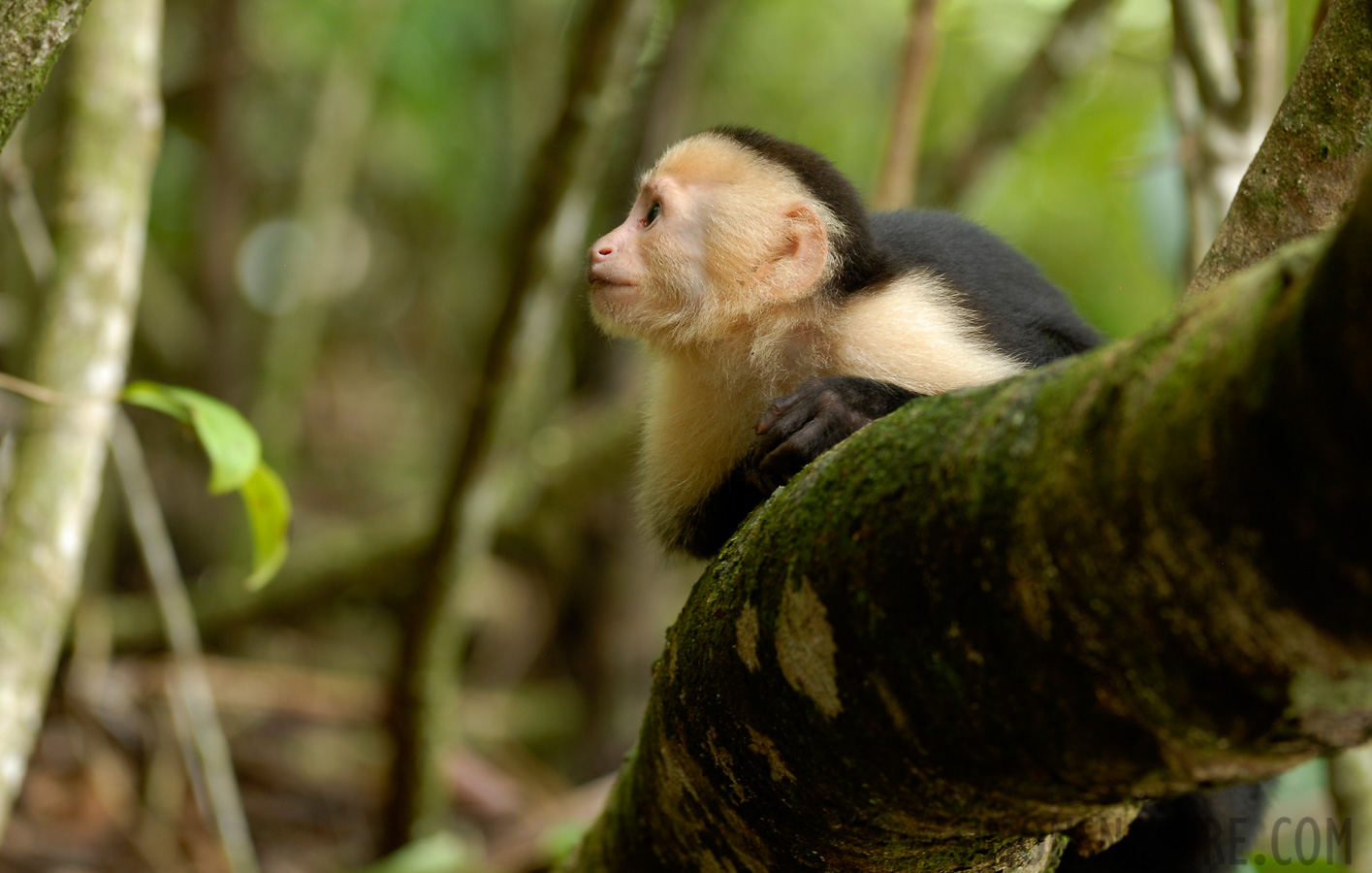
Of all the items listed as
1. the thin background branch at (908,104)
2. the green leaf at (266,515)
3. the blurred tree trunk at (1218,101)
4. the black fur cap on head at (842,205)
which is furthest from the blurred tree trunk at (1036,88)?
the green leaf at (266,515)

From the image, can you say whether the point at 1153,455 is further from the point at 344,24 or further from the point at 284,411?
the point at 344,24

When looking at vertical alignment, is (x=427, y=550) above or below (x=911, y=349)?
below

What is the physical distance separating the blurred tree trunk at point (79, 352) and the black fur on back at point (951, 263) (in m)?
1.21

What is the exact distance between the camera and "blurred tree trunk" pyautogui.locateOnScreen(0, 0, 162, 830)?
2.15 meters

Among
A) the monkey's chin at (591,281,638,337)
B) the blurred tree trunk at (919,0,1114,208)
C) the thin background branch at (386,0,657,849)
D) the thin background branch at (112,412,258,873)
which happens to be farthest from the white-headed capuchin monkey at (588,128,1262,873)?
the blurred tree trunk at (919,0,1114,208)

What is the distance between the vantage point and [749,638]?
1.26 metres

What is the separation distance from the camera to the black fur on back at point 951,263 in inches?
90.7

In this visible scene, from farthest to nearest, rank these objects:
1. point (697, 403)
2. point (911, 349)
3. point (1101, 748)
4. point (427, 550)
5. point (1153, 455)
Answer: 1. point (427, 550)
2. point (697, 403)
3. point (911, 349)
4. point (1101, 748)
5. point (1153, 455)

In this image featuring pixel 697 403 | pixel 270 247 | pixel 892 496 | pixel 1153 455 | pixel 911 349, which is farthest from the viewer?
pixel 270 247

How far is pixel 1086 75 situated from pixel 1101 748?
5.07 metres

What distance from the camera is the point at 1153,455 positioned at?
2.67 ft

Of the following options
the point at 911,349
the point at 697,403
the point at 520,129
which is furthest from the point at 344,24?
the point at 911,349

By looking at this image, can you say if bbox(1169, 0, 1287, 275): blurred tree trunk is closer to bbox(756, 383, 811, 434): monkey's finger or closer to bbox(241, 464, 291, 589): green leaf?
bbox(756, 383, 811, 434): monkey's finger

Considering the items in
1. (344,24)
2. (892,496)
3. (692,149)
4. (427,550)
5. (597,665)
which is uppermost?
(344,24)
